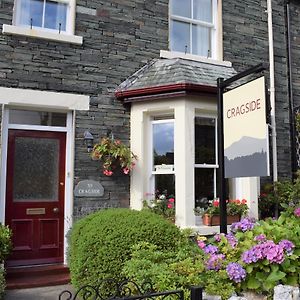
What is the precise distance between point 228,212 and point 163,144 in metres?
1.60

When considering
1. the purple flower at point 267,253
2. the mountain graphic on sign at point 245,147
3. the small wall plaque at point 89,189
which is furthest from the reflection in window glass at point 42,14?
the purple flower at point 267,253

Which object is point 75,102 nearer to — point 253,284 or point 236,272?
point 236,272

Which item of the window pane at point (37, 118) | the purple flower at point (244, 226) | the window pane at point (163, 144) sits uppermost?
the window pane at point (37, 118)

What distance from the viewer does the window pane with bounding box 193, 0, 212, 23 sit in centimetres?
774

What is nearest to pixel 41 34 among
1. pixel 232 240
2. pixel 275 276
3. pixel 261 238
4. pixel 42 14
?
pixel 42 14

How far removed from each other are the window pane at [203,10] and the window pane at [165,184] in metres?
3.31

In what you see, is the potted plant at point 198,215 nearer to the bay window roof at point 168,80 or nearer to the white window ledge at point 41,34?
the bay window roof at point 168,80

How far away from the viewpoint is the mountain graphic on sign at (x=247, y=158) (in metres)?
4.23

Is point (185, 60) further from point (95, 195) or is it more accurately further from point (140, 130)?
point (95, 195)

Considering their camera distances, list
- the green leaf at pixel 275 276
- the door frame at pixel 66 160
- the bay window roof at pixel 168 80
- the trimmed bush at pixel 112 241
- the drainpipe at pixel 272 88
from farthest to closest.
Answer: the drainpipe at pixel 272 88 < the bay window roof at pixel 168 80 < the door frame at pixel 66 160 < the trimmed bush at pixel 112 241 < the green leaf at pixel 275 276

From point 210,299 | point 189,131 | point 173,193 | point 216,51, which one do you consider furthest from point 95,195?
point 216,51

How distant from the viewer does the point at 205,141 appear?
6785 millimetres

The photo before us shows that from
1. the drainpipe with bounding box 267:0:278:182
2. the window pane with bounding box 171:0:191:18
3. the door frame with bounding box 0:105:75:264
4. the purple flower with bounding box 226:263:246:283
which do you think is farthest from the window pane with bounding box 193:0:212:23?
the purple flower with bounding box 226:263:246:283

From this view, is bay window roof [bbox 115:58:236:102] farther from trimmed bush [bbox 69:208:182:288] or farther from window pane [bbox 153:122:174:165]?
trimmed bush [bbox 69:208:182:288]
